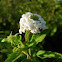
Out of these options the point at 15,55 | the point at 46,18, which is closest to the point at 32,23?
the point at 15,55

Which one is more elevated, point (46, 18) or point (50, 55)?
point (46, 18)

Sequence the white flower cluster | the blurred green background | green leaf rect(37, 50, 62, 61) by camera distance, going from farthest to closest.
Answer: the blurred green background
green leaf rect(37, 50, 62, 61)
the white flower cluster

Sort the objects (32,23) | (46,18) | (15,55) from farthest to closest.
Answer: (46,18) < (15,55) < (32,23)

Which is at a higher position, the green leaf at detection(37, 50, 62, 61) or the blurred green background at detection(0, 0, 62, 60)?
the blurred green background at detection(0, 0, 62, 60)

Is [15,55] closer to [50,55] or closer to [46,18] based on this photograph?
[50,55]

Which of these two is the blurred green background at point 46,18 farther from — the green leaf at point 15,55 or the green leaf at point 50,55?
the green leaf at point 15,55

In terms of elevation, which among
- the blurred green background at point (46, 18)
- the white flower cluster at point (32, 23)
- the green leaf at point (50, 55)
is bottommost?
the green leaf at point (50, 55)

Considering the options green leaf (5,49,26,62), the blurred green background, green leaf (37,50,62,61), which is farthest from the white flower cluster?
the blurred green background

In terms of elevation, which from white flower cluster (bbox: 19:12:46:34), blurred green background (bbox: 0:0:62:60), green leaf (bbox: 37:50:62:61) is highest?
blurred green background (bbox: 0:0:62:60)

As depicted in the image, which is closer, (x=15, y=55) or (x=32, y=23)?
(x=32, y=23)

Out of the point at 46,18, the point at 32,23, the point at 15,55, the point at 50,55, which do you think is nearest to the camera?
the point at 32,23

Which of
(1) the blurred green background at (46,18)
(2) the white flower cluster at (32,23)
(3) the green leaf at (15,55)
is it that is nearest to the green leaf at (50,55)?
(3) the green leaf at (15,55)

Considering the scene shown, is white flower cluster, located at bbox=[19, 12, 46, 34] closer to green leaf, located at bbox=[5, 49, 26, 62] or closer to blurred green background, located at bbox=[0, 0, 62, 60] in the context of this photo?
green leaf, located at bbox=[5, 49, 26, 62]

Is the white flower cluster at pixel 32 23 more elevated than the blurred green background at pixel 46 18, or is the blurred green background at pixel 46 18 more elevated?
the blurred green background at pixel 46 18
